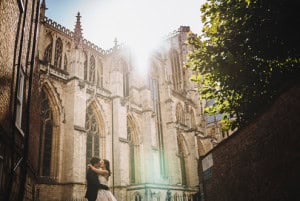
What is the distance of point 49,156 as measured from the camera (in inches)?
615

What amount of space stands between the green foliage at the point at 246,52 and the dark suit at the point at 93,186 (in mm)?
4669

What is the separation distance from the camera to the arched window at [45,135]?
15258 mm

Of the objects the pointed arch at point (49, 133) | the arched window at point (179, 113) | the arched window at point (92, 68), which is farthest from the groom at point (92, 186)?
the arched window at point (179, 113)

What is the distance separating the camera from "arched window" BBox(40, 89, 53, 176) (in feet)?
50.1

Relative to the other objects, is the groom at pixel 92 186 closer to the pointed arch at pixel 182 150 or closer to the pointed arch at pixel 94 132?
the pointed arch at pixel 94 132

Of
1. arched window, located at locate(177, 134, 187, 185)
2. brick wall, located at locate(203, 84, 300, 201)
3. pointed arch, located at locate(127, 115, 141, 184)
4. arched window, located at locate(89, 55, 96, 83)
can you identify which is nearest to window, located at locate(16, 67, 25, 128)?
brick wall, located at locate(203, 84, 300, 201)

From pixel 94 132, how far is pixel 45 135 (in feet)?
12.1

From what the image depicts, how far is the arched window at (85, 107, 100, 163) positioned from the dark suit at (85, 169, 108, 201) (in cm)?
1300

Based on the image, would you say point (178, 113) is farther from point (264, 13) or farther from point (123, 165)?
point (264, 13)

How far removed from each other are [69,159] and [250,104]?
36.1ft

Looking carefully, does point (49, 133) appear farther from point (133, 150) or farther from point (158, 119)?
point (158, 119)

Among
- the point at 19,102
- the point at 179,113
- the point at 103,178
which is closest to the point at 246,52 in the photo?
the point at 103,178

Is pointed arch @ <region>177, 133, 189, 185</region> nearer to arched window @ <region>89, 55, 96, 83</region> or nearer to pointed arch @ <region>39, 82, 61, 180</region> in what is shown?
arched window @ <region>89, 55, 96, 83</region>

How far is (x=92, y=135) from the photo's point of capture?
18.6 m
